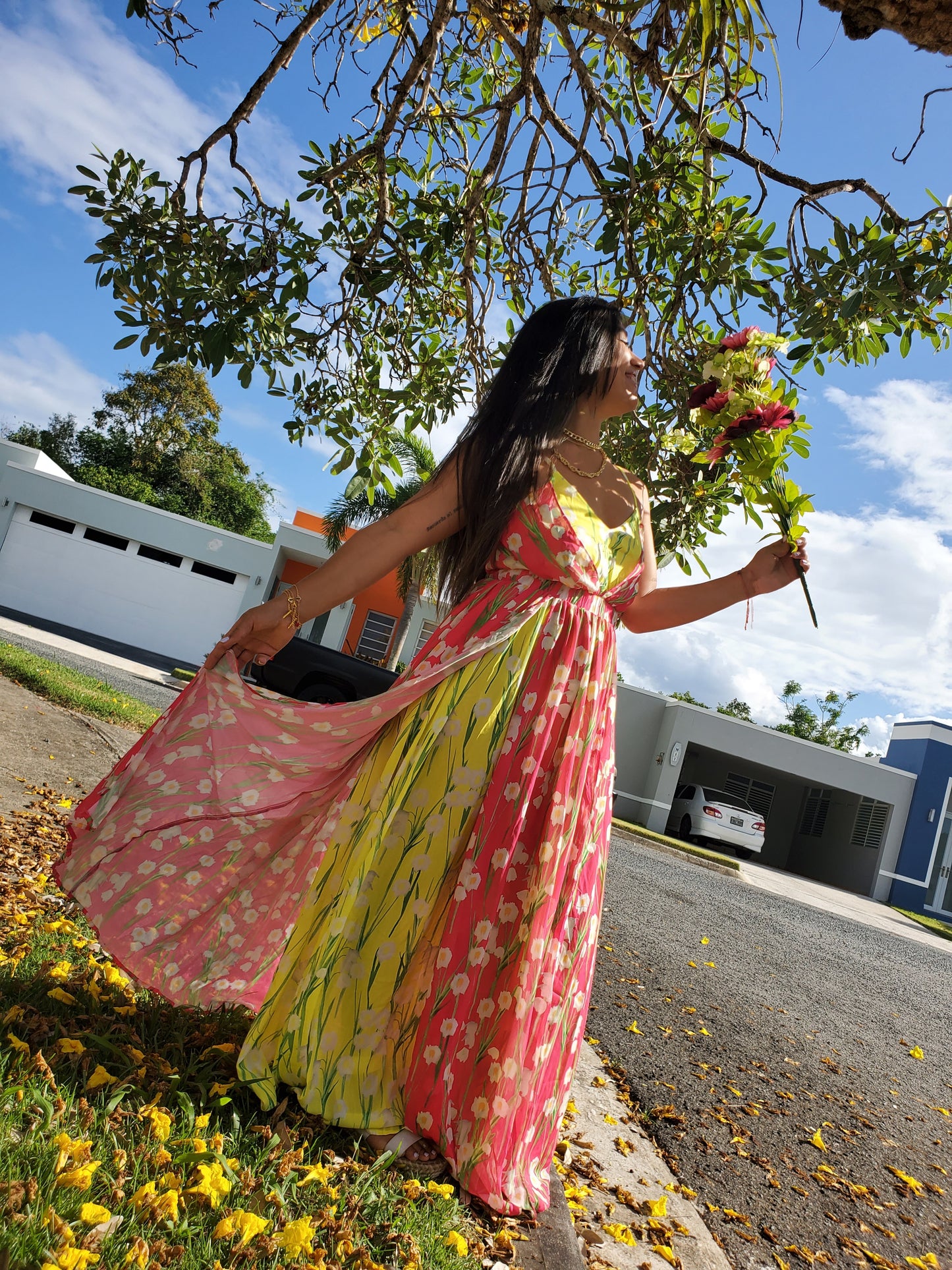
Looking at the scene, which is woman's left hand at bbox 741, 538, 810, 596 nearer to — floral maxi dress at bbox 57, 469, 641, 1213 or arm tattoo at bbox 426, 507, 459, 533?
floral maxi dress at bbox 57, 469, 641, 1213

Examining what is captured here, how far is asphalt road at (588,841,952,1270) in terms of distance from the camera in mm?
2246

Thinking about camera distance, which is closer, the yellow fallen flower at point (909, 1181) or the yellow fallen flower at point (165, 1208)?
the yellow fallen flower at point (165, 1208)

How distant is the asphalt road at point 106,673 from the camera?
9.77 meters

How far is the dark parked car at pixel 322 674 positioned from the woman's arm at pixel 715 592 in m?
6.73

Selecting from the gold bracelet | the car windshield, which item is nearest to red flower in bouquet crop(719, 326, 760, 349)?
the gold bracelet

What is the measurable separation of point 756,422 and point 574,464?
547mm

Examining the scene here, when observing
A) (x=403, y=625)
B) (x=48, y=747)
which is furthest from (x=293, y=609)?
(x=403, y=625)

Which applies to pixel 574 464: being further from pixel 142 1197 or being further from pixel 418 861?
pixel 142 1197

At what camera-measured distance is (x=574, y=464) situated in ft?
7.15

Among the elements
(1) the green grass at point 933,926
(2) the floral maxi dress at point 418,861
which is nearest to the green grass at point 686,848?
(1) the green grass at point 933,926

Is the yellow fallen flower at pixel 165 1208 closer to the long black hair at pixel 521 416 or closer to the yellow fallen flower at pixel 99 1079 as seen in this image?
the yellow fallen flower at pixel 99 1079

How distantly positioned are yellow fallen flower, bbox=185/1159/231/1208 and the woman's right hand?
1058mm

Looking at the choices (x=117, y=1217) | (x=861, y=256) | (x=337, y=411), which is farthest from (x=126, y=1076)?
(x=337, y=411)

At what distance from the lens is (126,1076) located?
5.44 ft
